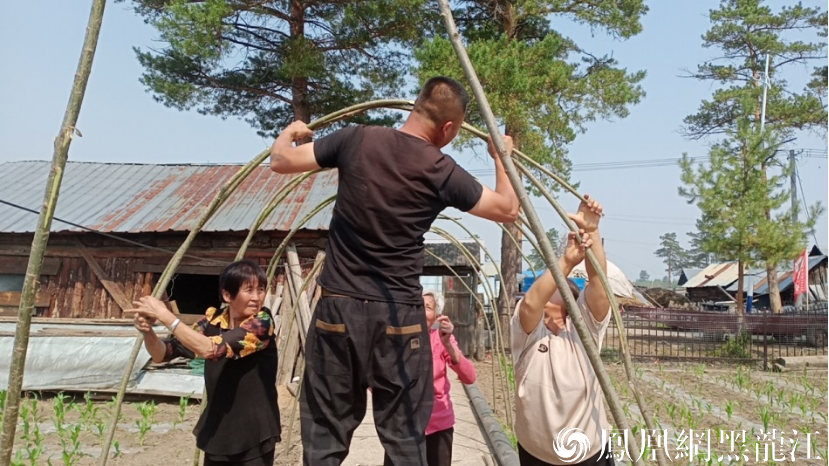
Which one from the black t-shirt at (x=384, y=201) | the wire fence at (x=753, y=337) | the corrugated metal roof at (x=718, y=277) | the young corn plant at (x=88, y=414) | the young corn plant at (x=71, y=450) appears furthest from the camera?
the corrugated metal roof at (x=718, y=277)

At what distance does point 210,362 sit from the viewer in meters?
2.80

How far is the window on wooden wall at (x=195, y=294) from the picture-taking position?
49.1 feet

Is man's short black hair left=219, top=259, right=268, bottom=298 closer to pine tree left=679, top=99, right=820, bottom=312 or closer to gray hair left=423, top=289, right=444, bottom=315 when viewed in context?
gray hair left=423, top=289, right=444, bottom=315

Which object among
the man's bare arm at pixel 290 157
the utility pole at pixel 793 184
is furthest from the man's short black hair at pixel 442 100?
the utility pole at pixel 793 184

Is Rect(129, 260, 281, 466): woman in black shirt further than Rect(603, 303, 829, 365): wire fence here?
No

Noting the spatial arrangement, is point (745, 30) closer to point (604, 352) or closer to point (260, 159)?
point (604, 352)

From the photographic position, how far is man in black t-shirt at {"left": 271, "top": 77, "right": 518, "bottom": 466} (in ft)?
6.79

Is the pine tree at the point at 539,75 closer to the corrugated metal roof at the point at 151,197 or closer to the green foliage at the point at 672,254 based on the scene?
the corrugated metal roof at the point at 151,197

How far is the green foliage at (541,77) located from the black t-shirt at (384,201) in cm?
884

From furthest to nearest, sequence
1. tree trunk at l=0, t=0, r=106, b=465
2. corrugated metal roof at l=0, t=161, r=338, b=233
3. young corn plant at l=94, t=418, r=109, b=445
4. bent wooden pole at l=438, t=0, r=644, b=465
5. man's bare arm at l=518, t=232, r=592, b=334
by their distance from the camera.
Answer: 1. corrugated metal roof at l=0, t=161, r=338, b=233
2. young corn plant at l=94, t=418, r=109, b=445
3. man's bare arm at l=518, t=232, r=592, b=334
4. tree trunk at l=0, t=0, r=106, b=465
5. bent wooden pole at l=438, t=0, r=644, b=465

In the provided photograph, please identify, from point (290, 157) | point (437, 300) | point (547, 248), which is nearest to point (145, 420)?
point (437, 300)

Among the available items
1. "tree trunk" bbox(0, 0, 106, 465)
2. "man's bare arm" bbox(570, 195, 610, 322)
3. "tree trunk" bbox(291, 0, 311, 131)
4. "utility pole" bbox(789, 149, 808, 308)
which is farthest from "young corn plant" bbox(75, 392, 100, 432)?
"utility pole" bbox(789, 149, 808, 308)

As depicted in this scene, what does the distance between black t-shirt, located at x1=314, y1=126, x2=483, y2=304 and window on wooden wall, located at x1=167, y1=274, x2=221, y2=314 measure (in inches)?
525

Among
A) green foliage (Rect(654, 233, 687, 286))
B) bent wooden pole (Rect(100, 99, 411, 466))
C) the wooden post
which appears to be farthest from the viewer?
green foliage (Rect(654, 233, 687, 286))
